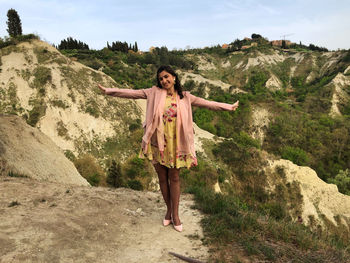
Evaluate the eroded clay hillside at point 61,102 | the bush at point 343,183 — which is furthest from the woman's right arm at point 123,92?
the bush at point 343,183

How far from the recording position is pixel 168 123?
3.33 metres

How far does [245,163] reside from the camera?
25297mm

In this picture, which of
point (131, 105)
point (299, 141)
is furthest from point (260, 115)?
point (131, 105)

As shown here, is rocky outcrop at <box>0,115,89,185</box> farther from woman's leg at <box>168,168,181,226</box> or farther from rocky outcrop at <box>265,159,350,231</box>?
rocky outcrop at <box>265,159,350,231</box>

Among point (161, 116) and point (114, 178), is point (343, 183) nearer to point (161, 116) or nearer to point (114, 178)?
point (114, 178)

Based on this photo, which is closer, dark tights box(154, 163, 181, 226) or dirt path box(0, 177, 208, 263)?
dirt path box(0, 177, 208, 263)

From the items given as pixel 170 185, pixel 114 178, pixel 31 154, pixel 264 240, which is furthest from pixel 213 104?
pixel 114 178

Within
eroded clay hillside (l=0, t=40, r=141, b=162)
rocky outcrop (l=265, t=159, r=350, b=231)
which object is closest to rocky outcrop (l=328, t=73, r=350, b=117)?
rocky outcrop (l=265, t=159, r=350, b=231)

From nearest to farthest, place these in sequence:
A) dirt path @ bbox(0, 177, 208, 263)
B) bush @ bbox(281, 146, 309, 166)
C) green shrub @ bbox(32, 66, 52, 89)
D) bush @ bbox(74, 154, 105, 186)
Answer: dirt path @ bbox(0, 177, 208, 263)
bush @ bbox(74, 154, 105, 186)
green shrub @ bbox(32, 66, 52, 89)
bush @ bbox(281, 146, 309, 166)

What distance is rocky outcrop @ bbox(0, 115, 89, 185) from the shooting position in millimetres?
6895

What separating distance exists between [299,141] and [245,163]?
2558cm

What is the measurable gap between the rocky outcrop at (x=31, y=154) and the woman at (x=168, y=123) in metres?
4.55

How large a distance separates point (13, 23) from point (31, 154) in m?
38.2

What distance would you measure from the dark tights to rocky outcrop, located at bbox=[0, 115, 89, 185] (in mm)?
4503
